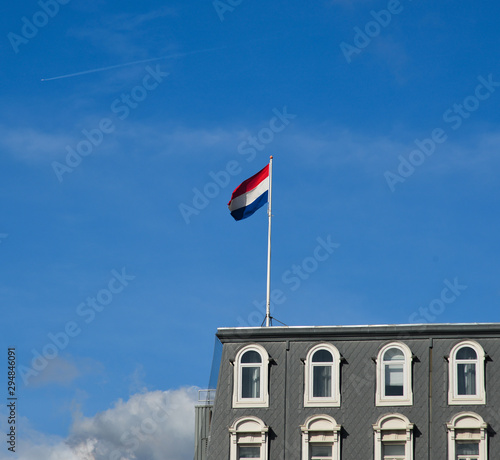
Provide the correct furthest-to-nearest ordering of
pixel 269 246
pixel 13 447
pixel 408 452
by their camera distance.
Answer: pixel 13 447 < pixel 269 246 < pixel 408 452

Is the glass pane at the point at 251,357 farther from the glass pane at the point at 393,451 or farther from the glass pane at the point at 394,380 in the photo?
the glass pane at the point at 393,451

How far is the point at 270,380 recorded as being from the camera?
67812 millimetres

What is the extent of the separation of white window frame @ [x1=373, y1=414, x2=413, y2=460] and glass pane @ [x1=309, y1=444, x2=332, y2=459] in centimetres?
245

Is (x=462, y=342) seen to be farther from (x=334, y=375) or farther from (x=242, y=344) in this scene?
(x=242, y=344)

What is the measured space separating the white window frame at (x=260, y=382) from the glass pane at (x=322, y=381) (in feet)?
8.38

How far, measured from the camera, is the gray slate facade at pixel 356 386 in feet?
214

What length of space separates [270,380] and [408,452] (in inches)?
325

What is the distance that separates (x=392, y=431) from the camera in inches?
2581

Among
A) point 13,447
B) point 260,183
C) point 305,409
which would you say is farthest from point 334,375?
point 13,447

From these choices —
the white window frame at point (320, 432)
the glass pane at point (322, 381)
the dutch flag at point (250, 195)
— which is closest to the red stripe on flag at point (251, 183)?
the dutch flag at point (250, 195)

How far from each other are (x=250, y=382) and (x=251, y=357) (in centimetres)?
134

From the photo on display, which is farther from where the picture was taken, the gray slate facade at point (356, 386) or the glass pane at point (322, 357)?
the glass pane at point (322, 357)

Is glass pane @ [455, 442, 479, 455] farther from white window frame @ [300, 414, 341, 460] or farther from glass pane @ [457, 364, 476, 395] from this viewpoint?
white window frame @ [300, 414, 341, 460]

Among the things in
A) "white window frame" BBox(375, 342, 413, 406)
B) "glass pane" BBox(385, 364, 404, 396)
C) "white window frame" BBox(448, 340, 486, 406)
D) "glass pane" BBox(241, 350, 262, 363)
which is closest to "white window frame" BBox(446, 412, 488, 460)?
"white window frame" BBox(448, 340, 486, 406)
